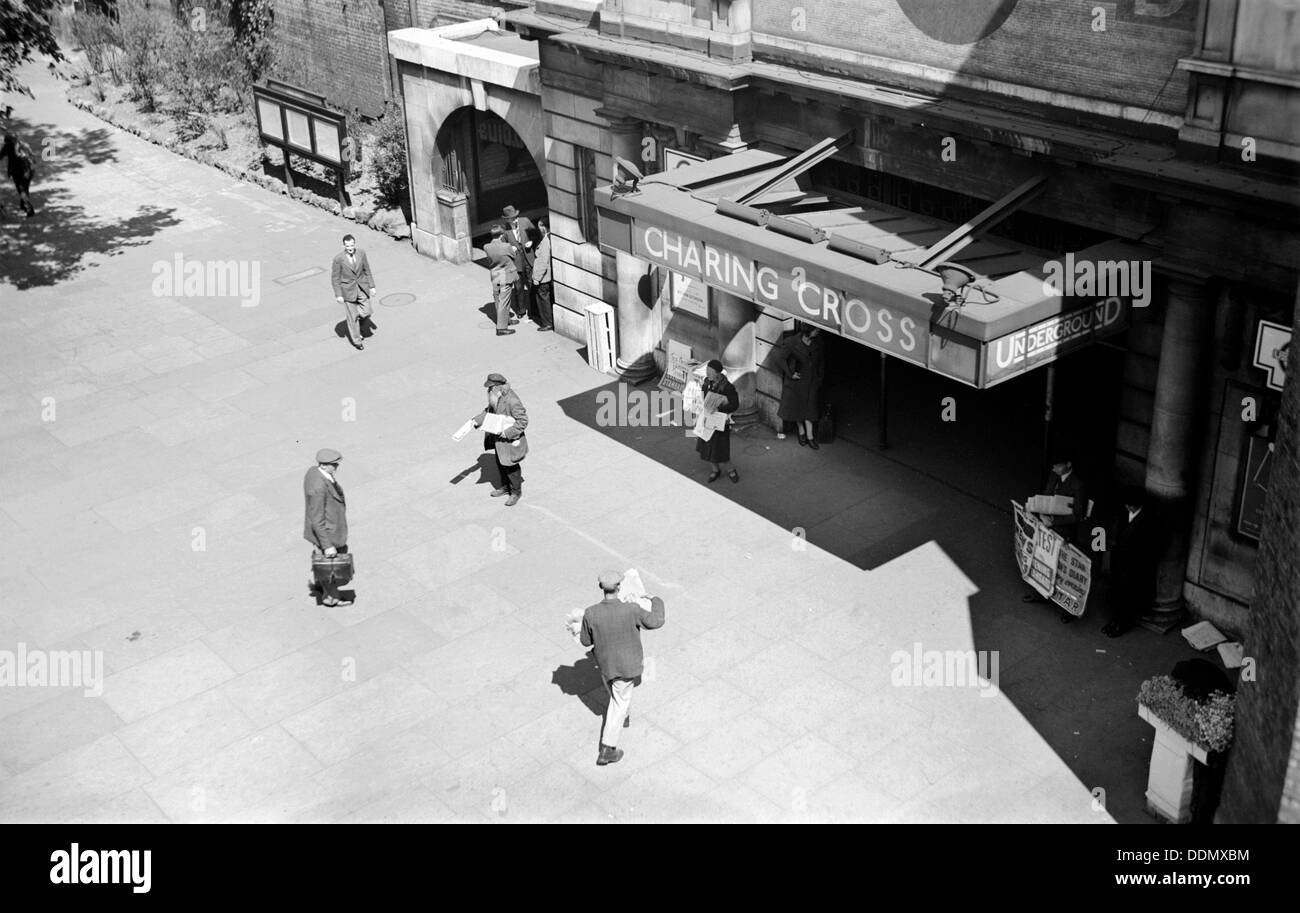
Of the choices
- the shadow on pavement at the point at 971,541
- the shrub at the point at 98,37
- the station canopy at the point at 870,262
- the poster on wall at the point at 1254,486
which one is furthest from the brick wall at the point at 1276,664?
the shrub at the point at 98,37

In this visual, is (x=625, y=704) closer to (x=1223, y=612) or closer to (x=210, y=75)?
(x=1223, y=612)

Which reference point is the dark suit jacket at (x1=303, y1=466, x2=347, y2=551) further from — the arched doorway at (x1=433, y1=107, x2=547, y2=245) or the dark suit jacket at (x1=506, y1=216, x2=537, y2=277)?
the arched doorway at (x1=433, y1=107, x2=547, y2=245)

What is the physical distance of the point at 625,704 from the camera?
13.2 meters

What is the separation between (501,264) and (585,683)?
32.2 ft

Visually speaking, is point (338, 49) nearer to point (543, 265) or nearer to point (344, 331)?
point (344, 331)

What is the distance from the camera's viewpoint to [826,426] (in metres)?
19.2

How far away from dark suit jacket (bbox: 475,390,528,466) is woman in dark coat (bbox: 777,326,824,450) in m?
3.42

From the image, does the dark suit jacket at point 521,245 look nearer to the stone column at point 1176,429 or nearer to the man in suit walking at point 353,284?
the man in suit walking at point 353,284

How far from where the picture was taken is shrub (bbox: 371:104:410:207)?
29.3m

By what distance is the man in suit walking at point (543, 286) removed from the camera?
2341 cm

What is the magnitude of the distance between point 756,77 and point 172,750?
9887 millimetres

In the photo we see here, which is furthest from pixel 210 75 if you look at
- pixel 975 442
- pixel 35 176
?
pixel 975 442

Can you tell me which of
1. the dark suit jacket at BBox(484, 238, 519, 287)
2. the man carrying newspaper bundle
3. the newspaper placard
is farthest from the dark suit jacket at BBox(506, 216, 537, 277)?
the man carrying newspaper bundle

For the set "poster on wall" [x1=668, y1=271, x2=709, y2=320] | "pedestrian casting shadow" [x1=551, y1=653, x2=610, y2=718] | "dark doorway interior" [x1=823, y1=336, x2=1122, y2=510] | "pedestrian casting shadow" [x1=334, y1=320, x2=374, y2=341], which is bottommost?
"pedestrian casting shadow" [x1=551, y1=653, x2=610, y2=718]
